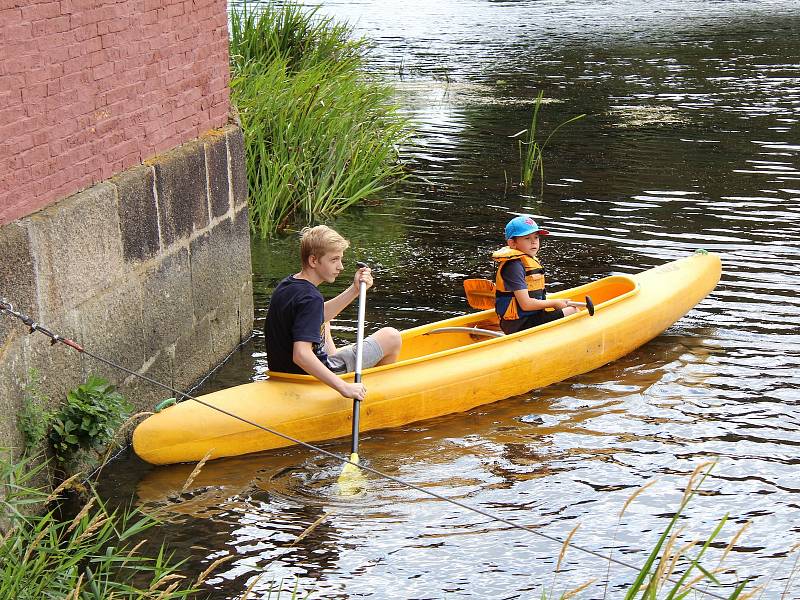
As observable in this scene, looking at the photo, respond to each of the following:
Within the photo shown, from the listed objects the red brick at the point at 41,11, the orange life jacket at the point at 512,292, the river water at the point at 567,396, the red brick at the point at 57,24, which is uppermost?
the red brick at the point at 41,11

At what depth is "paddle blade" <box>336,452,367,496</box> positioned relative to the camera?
5500mm

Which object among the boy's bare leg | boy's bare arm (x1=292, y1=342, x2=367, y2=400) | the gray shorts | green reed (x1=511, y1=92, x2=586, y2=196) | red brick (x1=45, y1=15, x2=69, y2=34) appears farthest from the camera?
green reed (x1=511, y1=92, x2=586, y2=196)

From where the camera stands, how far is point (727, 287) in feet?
28.7

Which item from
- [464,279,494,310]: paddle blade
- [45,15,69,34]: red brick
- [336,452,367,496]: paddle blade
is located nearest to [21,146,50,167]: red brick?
[45,15,69,34]: red brick

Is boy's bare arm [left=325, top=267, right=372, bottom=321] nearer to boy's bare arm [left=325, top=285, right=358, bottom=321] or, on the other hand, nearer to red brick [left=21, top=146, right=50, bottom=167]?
boy's bare arm [left=325, top=285, right=358, bottom=321]

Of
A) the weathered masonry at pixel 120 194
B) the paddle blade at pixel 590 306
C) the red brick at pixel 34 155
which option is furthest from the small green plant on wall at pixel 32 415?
the paddle blade at pixel 590 306

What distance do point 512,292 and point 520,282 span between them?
0.26 ft

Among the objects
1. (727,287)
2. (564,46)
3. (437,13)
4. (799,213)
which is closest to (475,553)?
(727,287)

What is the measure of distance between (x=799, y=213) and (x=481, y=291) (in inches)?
178

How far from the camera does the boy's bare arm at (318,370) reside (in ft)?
19.2

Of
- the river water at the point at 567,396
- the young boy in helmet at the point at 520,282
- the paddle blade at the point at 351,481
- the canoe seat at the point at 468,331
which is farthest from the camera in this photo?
the canoe seat at the point at 468,331

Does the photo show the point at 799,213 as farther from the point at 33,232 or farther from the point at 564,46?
the point at 564,46

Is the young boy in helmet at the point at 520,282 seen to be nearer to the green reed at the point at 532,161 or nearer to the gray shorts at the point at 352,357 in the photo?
the gray shorts at the point at 352,357

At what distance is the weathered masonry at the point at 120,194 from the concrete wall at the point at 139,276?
0.4 inches
